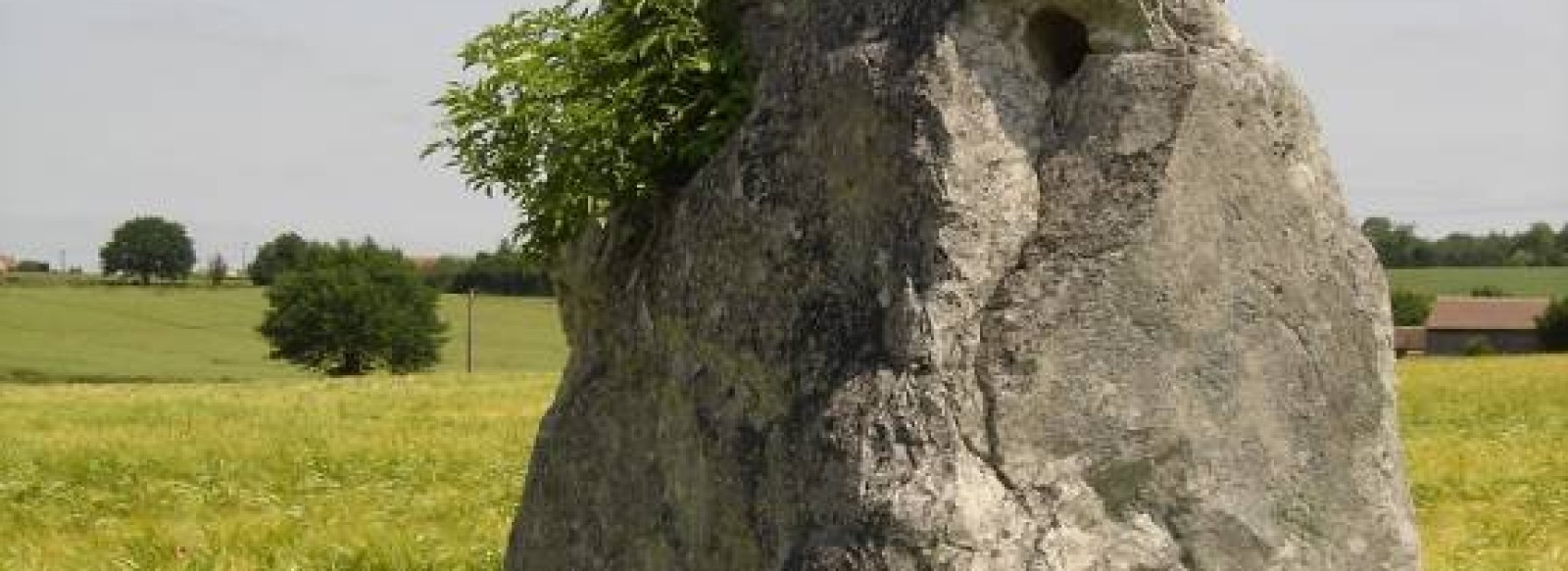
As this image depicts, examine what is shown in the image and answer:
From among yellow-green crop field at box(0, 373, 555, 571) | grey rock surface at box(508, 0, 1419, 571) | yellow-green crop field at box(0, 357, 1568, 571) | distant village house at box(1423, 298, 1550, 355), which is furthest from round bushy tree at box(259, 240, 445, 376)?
grey rock surface at box(508, 0, 1419, 571)

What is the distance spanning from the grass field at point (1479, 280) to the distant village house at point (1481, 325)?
14.4 meters

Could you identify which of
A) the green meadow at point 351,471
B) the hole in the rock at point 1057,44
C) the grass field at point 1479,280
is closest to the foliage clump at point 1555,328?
the grass field at point 1479,280

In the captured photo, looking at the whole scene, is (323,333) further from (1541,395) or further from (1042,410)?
(1042,410)

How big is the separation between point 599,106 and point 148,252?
6241 inches

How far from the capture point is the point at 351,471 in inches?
870

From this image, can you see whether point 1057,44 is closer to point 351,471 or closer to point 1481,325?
point 351,471

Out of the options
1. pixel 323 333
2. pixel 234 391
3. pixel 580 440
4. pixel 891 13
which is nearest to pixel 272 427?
pixel 234 391

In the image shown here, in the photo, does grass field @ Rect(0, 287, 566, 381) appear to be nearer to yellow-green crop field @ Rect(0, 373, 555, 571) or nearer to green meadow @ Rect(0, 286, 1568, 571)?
green meadow @ Rect(0, 286, 1568, 571)

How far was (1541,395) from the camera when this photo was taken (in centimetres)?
3744

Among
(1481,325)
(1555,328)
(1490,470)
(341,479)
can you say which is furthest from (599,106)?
(1481,325)

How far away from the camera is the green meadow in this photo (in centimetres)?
1491

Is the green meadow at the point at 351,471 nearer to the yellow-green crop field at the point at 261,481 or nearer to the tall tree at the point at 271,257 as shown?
the yellow-green crop field at the point at 261,481

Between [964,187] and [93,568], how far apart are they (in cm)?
976

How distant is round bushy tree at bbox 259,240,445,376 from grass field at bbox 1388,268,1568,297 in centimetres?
7857
